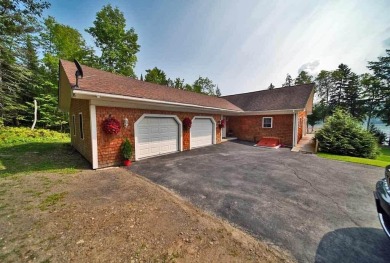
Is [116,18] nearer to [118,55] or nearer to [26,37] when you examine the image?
[118,55]

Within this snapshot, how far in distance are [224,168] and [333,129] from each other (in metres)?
9.16

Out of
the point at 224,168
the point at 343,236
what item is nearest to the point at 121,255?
the point at 343,236

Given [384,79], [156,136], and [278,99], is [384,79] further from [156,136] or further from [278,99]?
[156,136]

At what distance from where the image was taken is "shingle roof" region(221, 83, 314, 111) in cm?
1258

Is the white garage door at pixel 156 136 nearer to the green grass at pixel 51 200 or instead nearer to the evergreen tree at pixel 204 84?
the green grass at pixel 51 200

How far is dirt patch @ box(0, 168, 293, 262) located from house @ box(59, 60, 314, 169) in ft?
8.54

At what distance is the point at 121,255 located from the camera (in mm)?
2051

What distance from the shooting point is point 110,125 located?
5.96 m

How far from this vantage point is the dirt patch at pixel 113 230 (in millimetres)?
2074

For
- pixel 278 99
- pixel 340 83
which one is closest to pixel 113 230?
pixel 278 99

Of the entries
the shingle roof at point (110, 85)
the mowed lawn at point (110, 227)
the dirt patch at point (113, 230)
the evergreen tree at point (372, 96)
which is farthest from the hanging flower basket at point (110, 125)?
the evergreen tree at point (372, 96)

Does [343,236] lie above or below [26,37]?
below

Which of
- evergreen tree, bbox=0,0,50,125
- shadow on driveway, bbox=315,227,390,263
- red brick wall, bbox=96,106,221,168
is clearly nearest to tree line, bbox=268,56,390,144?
shadow on driveway, bbox=315,227,390,263

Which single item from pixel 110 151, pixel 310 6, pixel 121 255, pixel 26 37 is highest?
pixel 26 37
